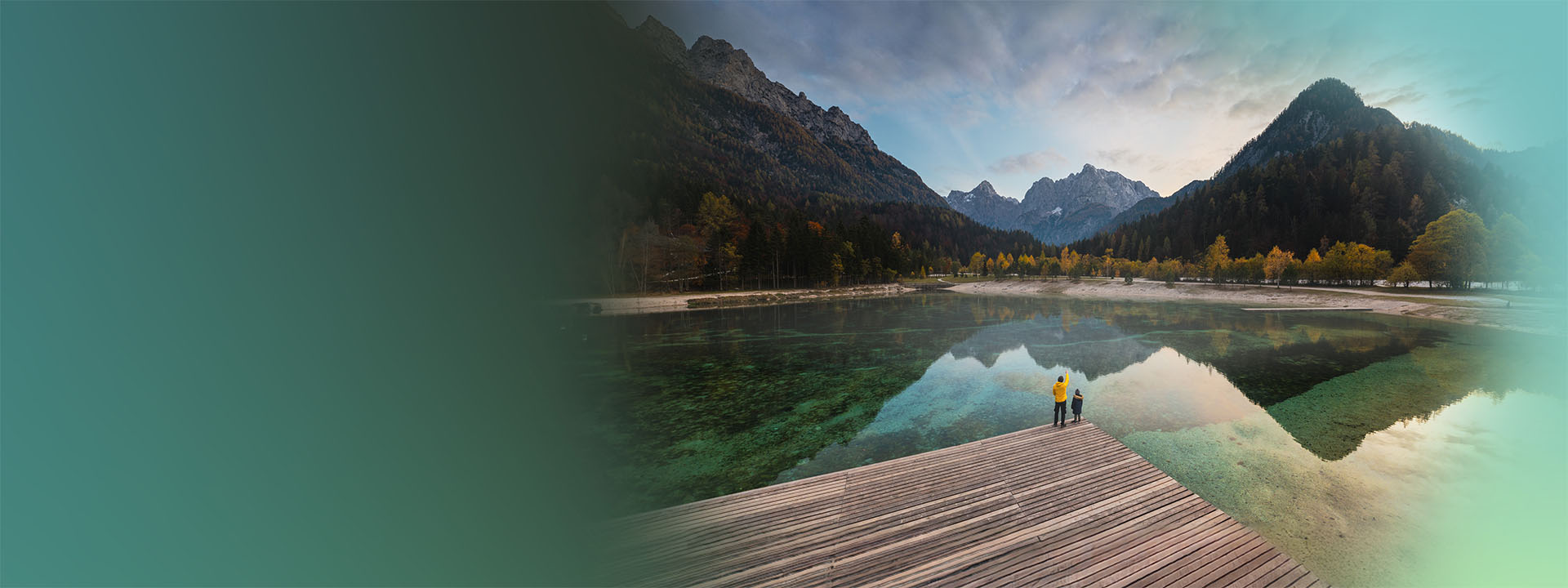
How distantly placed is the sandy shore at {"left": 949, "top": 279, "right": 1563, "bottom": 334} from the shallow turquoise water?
637 cm

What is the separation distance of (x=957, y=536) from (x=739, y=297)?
1626 inches

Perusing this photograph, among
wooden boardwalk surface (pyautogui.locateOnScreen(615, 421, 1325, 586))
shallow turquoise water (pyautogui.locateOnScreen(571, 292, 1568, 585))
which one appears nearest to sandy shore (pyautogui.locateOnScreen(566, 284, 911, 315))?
shallow turquoise water (pyautogui.locateOnScreen(571, 292, 1568, 585))

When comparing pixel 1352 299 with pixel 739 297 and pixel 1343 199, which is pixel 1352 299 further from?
pixel 1343 199

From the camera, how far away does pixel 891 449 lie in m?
8.29

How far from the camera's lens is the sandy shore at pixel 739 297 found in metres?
35.6

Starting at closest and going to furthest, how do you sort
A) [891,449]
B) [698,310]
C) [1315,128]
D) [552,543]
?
[552,543] → [891,449] → [698,310] → [1315,128]

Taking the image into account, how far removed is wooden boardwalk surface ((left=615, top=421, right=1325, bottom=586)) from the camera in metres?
3.66

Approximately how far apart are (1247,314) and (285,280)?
46113 mm

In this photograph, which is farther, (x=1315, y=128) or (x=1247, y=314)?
(x=1315, y=128)

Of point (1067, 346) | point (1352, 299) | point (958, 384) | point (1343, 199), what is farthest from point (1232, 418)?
point (1343, 199)

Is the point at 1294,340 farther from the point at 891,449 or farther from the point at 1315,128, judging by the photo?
the point at 1315,128

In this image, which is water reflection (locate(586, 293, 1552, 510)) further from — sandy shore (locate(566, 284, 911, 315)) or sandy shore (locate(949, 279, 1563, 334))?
sandy shore (locate(566, 284, 911, 315))

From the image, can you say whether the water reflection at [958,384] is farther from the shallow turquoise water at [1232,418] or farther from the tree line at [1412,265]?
the tree line at [1412,265]

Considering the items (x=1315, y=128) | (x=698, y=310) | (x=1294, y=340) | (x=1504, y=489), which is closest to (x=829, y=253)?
(x=698, y=310)
